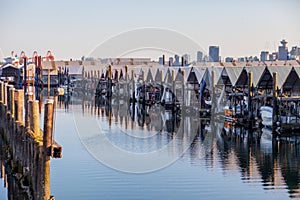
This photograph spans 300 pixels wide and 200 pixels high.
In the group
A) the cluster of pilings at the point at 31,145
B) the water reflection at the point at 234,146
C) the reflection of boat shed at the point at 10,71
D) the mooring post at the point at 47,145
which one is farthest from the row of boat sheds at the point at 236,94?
the reflection of boat shed at the point at 10,71

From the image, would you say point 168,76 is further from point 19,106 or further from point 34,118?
point 34,118

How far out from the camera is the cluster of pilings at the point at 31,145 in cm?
1241

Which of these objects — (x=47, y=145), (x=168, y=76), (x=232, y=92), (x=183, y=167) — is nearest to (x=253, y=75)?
(x=232, y=92)

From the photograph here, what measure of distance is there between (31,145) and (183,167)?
820 centimetres

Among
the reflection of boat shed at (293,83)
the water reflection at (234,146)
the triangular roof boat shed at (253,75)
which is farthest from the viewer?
the triangular roof boat shed at (253,75)

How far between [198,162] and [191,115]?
17554 millimetres

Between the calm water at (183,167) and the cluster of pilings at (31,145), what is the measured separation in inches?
57.0

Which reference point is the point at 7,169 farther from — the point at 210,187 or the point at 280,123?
the point at 280,123

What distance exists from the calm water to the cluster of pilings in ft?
4.75

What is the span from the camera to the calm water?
17.7 meters

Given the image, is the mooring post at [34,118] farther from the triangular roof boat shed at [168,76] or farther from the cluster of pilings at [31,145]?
the triangular roof boat shed at [168,76]

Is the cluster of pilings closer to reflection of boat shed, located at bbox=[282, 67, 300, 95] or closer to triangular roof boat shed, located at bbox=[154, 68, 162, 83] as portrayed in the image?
reflection of boat shed, located at bbox=[282, 67, 300, 95]

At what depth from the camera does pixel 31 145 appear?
14.5 metres

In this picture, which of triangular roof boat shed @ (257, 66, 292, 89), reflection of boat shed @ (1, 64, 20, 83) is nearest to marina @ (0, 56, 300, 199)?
triangular roof boat shed @ (257, 66, 292, 89)
